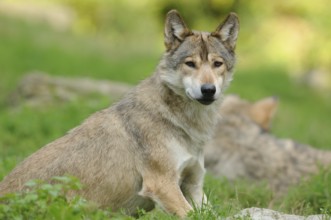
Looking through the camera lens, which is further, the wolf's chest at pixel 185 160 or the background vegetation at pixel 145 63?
A: the background vegetation at pixel 145 63

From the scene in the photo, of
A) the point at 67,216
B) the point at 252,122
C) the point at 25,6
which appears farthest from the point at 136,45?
the point at 67,216

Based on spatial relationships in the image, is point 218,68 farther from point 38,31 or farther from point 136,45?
point 136,45

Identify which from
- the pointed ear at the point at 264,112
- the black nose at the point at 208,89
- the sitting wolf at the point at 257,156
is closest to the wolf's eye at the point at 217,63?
the black nose at the point at 208,89

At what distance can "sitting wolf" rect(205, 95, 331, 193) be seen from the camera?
10.1 meters

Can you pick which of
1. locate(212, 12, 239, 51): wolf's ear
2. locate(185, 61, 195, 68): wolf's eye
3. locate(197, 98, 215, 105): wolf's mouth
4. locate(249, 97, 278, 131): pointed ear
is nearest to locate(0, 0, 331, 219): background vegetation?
locate(212, 12, 239, 51): wolf's ear

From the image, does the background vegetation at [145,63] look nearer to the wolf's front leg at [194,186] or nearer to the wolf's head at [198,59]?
the wolf's front leg at [194,186]

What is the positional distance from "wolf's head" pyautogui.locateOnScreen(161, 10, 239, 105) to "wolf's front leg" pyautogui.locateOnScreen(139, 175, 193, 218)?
0.87 m

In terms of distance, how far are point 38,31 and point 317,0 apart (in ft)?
30.8

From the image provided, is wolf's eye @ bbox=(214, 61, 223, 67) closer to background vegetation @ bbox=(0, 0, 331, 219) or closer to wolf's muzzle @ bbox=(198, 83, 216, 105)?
wolf's muzzle @ bbox=(198, 83, 216, 105)

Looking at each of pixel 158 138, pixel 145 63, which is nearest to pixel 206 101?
pixel 158 138

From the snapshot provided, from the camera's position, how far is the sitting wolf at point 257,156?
10.1 meters

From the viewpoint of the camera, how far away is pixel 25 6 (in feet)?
81.8

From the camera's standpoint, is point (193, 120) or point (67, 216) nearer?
point (67, 216)

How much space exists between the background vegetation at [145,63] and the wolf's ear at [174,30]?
1.13m
